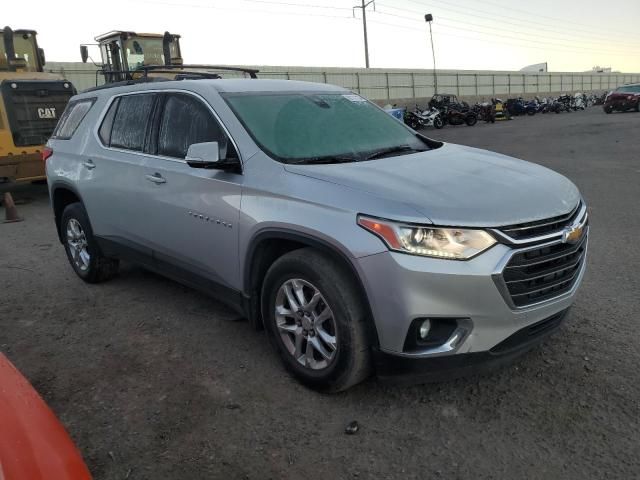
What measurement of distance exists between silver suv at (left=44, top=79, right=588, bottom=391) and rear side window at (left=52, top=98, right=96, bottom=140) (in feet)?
2.67

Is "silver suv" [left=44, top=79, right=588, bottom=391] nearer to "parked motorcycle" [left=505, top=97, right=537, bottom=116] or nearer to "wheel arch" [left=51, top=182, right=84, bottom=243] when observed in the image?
"wheel arch" [left=51, top=182, right=84, bottom=243]

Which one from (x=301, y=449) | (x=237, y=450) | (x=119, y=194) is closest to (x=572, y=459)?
(x=301, y=449)

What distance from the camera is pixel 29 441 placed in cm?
171

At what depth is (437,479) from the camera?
95.0 inches

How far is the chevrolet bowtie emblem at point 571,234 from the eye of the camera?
287 centimetres

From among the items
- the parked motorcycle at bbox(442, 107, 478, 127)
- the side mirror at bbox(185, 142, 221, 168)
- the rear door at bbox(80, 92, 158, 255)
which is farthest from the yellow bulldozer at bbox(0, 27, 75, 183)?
the parked motorcycle at bbox(442, 107, 478, 127)

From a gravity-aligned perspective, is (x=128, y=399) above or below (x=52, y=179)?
below

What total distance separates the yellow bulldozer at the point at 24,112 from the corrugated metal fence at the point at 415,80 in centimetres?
1038

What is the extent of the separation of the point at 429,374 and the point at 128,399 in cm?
175

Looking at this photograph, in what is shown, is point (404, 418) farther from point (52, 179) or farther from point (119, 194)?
point (52, 179)

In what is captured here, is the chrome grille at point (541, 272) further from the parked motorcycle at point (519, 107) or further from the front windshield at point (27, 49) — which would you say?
the parked motorcycle at point (519, 107)

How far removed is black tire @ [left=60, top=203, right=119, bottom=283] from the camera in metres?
5.05

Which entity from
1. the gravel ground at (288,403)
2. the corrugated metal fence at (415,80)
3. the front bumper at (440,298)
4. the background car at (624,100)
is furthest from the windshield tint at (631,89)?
the front bumper at (440,298)

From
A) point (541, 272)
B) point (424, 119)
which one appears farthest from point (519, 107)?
point (541, 272)
